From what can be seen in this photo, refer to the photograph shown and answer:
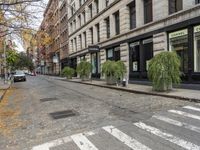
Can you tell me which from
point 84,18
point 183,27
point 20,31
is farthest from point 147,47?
point 84,18

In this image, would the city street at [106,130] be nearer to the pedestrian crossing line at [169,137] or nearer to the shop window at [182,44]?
the pedestrian crossing line at [169,137]

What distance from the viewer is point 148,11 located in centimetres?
2255

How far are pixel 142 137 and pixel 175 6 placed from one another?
47.7 ft

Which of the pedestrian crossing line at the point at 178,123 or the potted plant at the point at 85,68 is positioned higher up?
the potted plant at the point at 85,68

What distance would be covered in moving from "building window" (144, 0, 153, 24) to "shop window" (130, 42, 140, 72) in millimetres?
2243

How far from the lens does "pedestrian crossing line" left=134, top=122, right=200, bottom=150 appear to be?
226 inches

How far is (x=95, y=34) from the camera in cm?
3578

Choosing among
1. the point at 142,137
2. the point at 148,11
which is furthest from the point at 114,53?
the point at 142,137

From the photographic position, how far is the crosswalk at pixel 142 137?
234 inches

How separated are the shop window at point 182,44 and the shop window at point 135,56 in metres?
5.31

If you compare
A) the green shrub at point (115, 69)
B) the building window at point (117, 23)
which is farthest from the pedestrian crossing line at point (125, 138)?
the building window at point (117, 23)

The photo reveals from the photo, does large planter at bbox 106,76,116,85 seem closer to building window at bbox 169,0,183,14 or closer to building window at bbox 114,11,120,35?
building window at bbox 114,11,120,35

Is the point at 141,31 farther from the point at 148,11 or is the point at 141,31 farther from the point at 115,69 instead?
the point at 115,69

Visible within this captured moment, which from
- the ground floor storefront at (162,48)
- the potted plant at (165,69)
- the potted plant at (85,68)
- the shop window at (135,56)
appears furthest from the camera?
the potted plant at (85,68)
